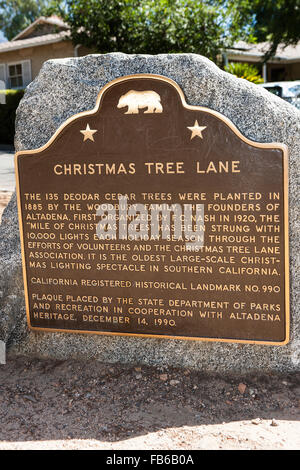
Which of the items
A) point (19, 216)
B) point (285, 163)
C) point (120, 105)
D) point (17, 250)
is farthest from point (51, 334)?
point (285, 163)

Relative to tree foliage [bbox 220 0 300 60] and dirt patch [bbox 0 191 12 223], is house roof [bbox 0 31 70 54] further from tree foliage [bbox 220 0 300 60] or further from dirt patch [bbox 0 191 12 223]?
dirt patch [bbox 0 191 12 223]

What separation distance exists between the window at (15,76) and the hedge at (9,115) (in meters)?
3.88

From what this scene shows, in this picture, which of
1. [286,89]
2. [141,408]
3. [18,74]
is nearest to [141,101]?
[141,408]

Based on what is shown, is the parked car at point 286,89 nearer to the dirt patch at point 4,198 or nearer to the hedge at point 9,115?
the dirt patch at point 4,198

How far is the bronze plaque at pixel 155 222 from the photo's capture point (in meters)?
2.84

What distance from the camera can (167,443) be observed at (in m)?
2.46

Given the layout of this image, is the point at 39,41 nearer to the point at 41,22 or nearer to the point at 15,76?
the point at 15,76

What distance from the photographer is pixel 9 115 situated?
1856cm

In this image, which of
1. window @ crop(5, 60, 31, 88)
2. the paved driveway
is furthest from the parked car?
window @ crop(5, 60, 31, 88)

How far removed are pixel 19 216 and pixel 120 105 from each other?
957 mm

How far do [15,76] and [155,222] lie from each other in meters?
21.4

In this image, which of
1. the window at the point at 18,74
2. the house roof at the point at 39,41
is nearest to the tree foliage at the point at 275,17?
the house roof at the point at 39,41
